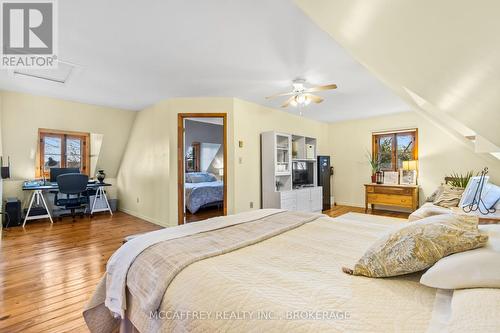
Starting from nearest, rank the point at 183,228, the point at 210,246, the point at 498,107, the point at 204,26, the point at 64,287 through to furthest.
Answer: the point at 498,107 < the point at 210,246 < the point at 183,228 < the point at 204,26 < the point at 64,287

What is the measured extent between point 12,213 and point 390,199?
744 cm

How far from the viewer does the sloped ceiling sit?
0.73m

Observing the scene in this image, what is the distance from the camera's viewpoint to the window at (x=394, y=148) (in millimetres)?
5371

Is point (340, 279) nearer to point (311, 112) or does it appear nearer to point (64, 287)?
point (64, 287)

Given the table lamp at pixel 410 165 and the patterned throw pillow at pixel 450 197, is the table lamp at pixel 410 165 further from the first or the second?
the patterned throw pillow at pixel 450 197

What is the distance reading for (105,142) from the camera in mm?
5438

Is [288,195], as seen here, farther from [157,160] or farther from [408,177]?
[408,177]

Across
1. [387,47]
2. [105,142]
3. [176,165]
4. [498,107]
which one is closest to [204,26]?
[387,47]

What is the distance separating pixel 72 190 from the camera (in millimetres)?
4566

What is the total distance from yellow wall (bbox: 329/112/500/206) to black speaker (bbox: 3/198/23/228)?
22.9 ft

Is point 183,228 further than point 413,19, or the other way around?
point 183,228

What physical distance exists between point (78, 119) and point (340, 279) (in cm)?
566

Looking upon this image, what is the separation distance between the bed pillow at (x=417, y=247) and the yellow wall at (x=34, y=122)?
220 inches
